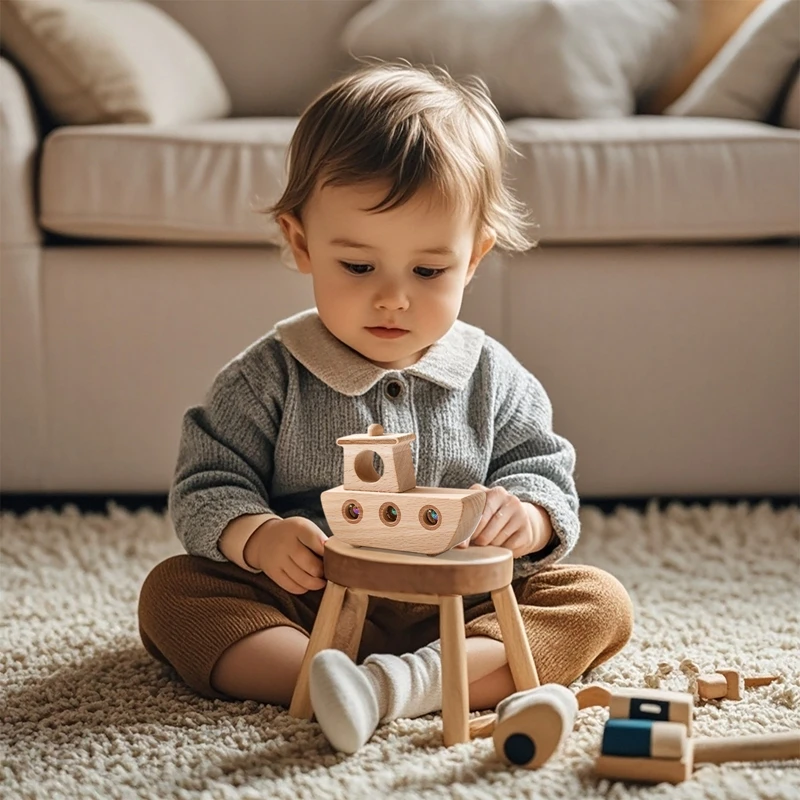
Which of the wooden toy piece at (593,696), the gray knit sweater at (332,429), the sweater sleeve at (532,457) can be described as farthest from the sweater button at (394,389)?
the wooden toy piece at (593,696)

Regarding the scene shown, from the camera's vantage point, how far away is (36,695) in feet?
3.25

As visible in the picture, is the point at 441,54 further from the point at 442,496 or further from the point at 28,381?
the point at 442,496

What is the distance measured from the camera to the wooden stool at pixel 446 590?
849 mm

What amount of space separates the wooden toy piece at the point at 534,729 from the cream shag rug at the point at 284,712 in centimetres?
1

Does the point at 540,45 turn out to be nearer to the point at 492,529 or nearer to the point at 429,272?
the point at 429,272

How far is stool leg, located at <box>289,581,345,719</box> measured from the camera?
0.91 meters

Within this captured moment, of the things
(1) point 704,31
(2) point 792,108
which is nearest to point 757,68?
(2) point 792,108

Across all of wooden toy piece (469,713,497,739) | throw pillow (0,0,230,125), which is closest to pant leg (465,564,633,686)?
wooden toy piece (469,713,497,739)

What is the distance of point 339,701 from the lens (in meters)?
0.83

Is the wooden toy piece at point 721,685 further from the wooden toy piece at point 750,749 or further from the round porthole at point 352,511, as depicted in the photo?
the round porthole at point 352,511

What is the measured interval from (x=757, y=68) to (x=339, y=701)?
1355mm

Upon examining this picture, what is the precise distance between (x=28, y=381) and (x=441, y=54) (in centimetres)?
86

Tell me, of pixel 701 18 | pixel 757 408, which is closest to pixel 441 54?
pixel 701 18

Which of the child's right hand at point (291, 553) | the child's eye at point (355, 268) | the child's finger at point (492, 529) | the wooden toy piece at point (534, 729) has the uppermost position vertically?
the child's eye at point (355, 268)
